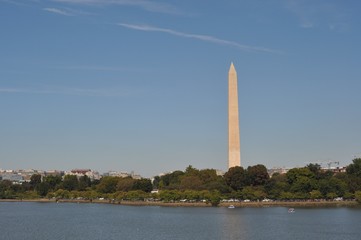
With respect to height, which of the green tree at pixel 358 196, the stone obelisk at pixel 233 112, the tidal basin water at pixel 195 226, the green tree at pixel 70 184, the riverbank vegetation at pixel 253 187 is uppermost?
the stone obelisk at pixel 233 112

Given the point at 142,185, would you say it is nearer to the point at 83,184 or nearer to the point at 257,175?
the point at 83,184

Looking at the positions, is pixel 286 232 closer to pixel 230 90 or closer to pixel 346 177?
pixel 230 90

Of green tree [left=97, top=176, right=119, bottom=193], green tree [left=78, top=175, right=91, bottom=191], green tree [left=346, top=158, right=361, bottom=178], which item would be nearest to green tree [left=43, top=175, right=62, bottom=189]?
green tree [left=78, top=175, right=91, bottom=191]

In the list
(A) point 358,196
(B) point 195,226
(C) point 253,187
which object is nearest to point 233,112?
(C) point 253,187

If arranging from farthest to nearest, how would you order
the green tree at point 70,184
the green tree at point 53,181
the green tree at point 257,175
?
the green tree at point 53,181, the green tree at point 70,184, the green tree at point 257,175

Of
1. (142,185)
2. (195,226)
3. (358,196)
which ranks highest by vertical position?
(142,185)

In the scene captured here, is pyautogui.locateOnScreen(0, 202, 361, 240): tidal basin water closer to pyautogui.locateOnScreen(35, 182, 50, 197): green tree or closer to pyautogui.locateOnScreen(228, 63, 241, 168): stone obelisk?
pyautogui.locateOnScreen(228, 63, 241, 168): stone obelisk

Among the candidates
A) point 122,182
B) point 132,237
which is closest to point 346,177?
point 122,182

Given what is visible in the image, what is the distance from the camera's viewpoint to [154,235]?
34.1 metres

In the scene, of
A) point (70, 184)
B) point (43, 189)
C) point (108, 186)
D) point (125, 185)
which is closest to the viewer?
point (125, 185)

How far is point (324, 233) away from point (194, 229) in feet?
23.7

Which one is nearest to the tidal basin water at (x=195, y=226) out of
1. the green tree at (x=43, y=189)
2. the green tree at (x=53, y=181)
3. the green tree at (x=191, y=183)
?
the green tree at (x=191, y=183)

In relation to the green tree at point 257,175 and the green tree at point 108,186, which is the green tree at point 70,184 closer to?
the green tree at point 108,186

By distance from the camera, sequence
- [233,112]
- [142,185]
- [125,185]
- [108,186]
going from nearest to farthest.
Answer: [233,112]
[142,185]
[125,185]
[108,186]
